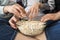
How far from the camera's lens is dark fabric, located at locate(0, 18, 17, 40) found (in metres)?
0.80

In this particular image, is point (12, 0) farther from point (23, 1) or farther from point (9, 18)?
point (9, 18)

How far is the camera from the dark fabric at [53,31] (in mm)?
767

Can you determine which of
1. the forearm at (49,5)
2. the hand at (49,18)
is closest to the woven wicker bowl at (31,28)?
the hand at (49,18)

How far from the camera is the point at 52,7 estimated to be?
1066mm

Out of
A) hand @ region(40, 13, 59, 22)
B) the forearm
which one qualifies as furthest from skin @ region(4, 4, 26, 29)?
the forearm

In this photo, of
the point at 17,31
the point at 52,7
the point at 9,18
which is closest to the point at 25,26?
the point at 17,31

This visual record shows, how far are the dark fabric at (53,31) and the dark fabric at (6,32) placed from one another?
0.18 meters

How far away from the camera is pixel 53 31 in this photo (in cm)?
79

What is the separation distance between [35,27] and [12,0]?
0.41 meters

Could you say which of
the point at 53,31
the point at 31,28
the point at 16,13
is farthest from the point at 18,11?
the point at 53,31

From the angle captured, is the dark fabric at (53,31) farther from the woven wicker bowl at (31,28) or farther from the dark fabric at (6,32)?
the dark fabric at (6,32)

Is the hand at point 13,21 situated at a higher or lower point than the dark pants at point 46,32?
higher

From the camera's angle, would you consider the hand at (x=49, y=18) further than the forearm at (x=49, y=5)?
No

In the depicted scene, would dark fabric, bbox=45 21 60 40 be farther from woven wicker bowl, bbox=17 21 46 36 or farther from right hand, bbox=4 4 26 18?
right hand, bbox=4 4 26 18
